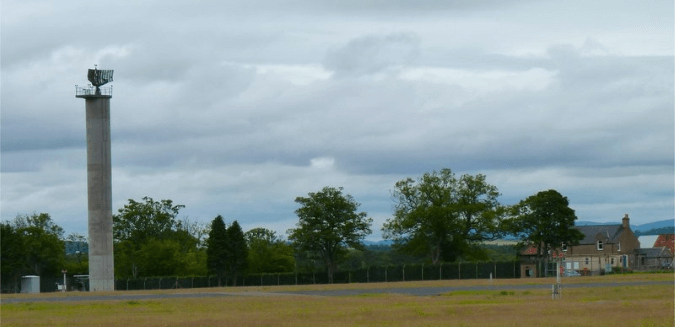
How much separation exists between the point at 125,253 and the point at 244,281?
35295mm

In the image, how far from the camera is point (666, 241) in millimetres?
169875

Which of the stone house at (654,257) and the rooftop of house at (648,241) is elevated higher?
the rooftop of house at (648,241)

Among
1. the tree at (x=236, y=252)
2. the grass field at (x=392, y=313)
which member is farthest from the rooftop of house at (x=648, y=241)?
the grass field at (x=392, y=313)

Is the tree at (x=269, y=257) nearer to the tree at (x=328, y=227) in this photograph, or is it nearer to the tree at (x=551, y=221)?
the tree at (x=328, y=227)

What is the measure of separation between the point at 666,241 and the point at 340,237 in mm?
66261

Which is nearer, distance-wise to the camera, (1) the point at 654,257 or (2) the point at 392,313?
(2) the point at 392,313

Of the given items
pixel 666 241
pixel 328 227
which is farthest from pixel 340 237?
pixel 666 241

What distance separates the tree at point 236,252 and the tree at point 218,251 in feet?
1.81

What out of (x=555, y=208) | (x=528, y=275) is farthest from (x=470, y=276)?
(x=555, y=208)

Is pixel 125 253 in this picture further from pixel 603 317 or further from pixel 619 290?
pixel 603 317

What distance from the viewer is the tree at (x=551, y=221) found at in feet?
395

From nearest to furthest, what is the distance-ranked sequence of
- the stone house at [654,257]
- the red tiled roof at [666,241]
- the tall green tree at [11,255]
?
the tall green tree at [11,255], the stone house at [654,257], the red tiled roof at [666,241]

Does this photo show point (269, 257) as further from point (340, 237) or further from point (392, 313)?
point (392, 313)

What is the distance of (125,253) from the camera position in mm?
151125
